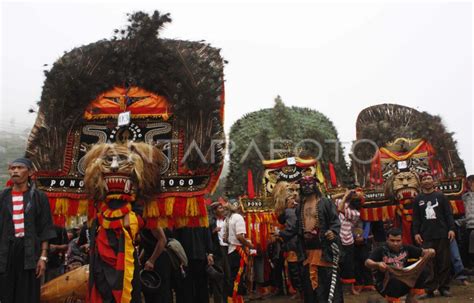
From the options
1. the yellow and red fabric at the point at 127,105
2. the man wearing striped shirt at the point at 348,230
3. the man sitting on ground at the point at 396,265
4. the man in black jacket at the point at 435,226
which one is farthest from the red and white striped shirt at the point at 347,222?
the yellow and red fabric at the point at 127,105

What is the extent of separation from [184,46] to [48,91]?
1.68 meters

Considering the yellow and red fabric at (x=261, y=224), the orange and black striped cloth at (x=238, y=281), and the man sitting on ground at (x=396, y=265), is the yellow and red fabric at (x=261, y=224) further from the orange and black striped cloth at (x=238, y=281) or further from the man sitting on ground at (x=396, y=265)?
the man sitting on ground at (x=396, y=265)

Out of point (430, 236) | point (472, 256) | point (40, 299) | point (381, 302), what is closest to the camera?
point (40, 299)

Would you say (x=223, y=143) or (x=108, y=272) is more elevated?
(x=223, y=143)

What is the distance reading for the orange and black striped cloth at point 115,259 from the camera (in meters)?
4.39

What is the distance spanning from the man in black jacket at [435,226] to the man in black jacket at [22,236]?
5.38 metres

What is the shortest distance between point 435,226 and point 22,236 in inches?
226

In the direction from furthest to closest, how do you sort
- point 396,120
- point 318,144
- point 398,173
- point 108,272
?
point 318,144 → point 396,120 → point 398,173 → point 108,272

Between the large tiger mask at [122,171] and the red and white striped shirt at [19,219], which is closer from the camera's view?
the large tiger mask at [122,171]

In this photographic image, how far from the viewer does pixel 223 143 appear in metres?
5.41

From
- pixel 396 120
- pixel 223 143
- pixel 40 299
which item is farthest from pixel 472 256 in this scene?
pixel 40 299

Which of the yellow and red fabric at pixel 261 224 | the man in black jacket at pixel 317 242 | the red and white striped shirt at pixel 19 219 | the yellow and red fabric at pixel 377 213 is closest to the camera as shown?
the red and white striped shirt at pixel 19 219

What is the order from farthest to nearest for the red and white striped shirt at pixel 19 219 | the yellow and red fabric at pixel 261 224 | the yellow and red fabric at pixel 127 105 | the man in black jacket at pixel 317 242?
the yellow and red fabric at pixel 261 224 < the man in black jacket at pixel 317 242 < the yellow and red fabric at pixel 127 105 < the red and white striped shirt at pixel 19 219

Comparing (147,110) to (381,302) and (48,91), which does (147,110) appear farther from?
(381,302)
